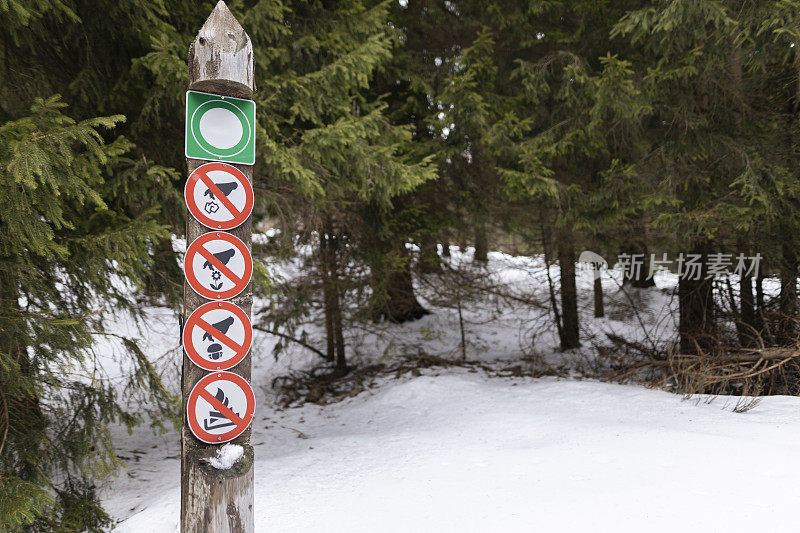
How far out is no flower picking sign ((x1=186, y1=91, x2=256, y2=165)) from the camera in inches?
106

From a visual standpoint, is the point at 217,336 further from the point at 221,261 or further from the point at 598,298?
the point at 598,298

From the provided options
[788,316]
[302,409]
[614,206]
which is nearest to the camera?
[788,316]

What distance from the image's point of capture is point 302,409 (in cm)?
906

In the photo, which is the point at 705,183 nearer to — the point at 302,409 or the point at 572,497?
the point at 572,497

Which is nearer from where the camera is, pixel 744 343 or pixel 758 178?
pixel 758 178

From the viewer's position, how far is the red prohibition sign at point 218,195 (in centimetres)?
268

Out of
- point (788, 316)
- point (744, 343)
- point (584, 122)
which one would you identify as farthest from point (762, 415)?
point (584, 122)

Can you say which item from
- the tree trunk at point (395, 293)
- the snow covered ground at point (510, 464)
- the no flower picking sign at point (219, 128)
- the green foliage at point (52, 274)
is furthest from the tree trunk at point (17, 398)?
the tree trunk at point (395, 293)

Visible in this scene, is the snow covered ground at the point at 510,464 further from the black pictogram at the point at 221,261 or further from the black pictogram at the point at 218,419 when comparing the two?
the black pictogram at the point at 221,261

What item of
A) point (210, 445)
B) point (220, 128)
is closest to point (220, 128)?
point (220, 128)

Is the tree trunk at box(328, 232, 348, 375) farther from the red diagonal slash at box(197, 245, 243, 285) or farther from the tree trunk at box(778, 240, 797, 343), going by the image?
the tree trunk at box(778, 240, 797, 343)

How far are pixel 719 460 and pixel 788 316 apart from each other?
11.9ft

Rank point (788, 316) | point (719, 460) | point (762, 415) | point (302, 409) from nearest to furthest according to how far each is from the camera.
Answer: point (719, 460) < point (762, 415) < point (788, 316) < point (302, 409)

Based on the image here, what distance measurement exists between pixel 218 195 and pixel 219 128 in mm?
351
